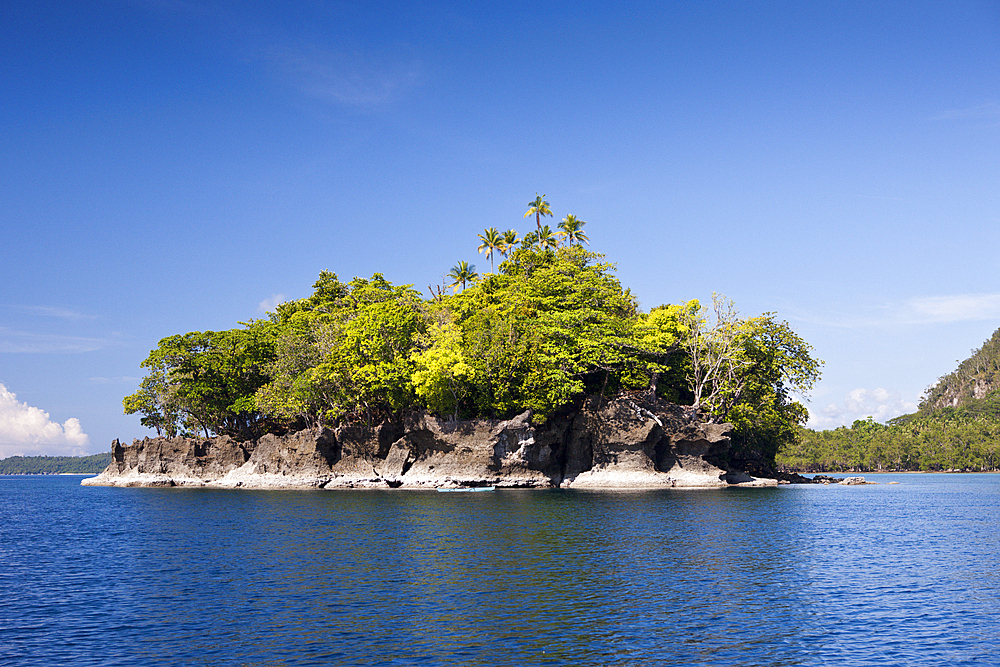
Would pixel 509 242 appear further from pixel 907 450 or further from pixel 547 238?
pixel 907 450

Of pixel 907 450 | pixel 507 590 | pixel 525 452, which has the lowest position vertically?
pixel 507 590

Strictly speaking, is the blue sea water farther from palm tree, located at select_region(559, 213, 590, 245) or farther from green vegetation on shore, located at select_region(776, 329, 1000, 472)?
green vegetation on shore, located at select_region(776, 329, 1000, 472)

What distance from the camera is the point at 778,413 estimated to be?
7981 centimetres

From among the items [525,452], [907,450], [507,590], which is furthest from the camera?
[907,450]

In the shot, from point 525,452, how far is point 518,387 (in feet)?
21.0

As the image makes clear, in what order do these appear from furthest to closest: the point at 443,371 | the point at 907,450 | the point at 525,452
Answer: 1. the point at 907,450
2. the point at 525,452
3. the point at 443,371

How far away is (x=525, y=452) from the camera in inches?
2739

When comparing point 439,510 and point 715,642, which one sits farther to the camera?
point 439,510

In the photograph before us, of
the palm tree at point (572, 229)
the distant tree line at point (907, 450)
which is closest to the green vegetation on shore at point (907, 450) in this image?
the distant tree line at point (907, 450)

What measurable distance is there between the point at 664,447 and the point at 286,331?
145ft

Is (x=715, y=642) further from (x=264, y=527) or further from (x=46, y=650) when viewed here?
(x=264, y=527)

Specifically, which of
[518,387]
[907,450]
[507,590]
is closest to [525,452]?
[518,387]

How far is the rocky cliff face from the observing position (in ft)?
228

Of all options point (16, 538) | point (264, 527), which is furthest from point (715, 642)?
point (16, 538)
